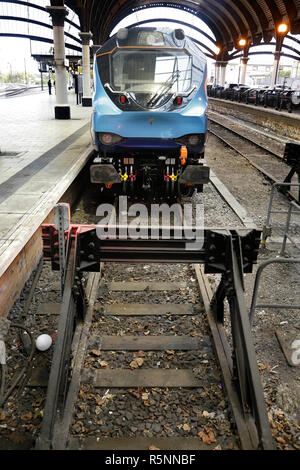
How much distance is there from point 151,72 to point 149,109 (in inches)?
36.5

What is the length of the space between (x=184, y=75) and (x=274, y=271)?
12.4ft

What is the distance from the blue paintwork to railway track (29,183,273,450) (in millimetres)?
2967

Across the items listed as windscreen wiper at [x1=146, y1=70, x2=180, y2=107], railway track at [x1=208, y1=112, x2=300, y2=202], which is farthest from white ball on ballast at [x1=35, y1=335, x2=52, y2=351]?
railway track at [x1=208, y1=112, x2=300, y2=202]

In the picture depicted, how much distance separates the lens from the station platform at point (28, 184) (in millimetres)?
4293

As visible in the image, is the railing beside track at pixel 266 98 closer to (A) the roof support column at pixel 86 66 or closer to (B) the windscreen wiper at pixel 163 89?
(A) the roof support column at pixel 86 66

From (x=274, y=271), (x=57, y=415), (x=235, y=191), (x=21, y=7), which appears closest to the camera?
(x=57, y=415)

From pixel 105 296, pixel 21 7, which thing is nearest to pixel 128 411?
pixel 105 296

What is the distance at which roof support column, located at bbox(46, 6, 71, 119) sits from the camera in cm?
1633

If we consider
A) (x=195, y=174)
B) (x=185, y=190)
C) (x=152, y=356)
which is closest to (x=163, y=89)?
(x=195, y=174)

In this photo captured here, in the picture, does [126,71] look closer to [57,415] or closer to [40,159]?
[40,159]

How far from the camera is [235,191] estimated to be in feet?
29.4

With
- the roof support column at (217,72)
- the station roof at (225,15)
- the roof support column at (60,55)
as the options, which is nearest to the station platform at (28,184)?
the roof support column at (60,55)

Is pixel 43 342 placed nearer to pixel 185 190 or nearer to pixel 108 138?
pixel 108 138

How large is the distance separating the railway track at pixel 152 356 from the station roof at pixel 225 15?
53.6 feet
